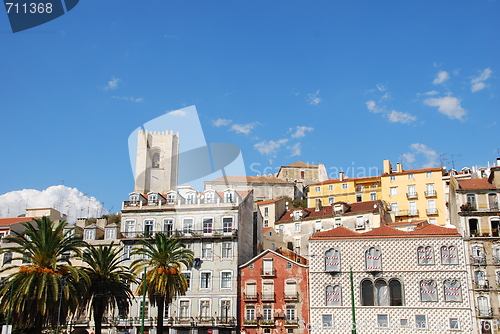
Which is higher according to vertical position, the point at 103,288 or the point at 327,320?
the point at 103,288

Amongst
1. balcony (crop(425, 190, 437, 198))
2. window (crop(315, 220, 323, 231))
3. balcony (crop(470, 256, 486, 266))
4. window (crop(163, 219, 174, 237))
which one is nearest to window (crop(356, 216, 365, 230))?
window (crop(315, 220, 323, 231))

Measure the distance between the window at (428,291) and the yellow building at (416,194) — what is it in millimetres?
29697

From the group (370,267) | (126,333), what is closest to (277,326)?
(370,267)

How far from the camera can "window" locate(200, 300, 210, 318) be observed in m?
56.8

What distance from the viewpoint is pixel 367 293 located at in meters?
52.6

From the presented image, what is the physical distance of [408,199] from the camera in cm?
8294

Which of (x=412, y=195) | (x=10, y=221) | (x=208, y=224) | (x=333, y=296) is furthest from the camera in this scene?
(x=412, y=195)

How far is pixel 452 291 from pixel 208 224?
2554cm

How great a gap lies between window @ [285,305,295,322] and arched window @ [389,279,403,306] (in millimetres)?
9496

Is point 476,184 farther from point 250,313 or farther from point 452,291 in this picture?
point 250,313

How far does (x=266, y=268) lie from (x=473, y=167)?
45622 millimetres

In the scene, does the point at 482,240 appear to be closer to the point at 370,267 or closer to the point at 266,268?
the point at 370,267

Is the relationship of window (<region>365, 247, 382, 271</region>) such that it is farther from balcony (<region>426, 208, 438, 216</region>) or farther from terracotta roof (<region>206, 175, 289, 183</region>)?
terracotta roof (<region>206, 175, 289, 183</region>)

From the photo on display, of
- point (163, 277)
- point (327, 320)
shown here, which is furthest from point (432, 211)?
point (163, 277)
